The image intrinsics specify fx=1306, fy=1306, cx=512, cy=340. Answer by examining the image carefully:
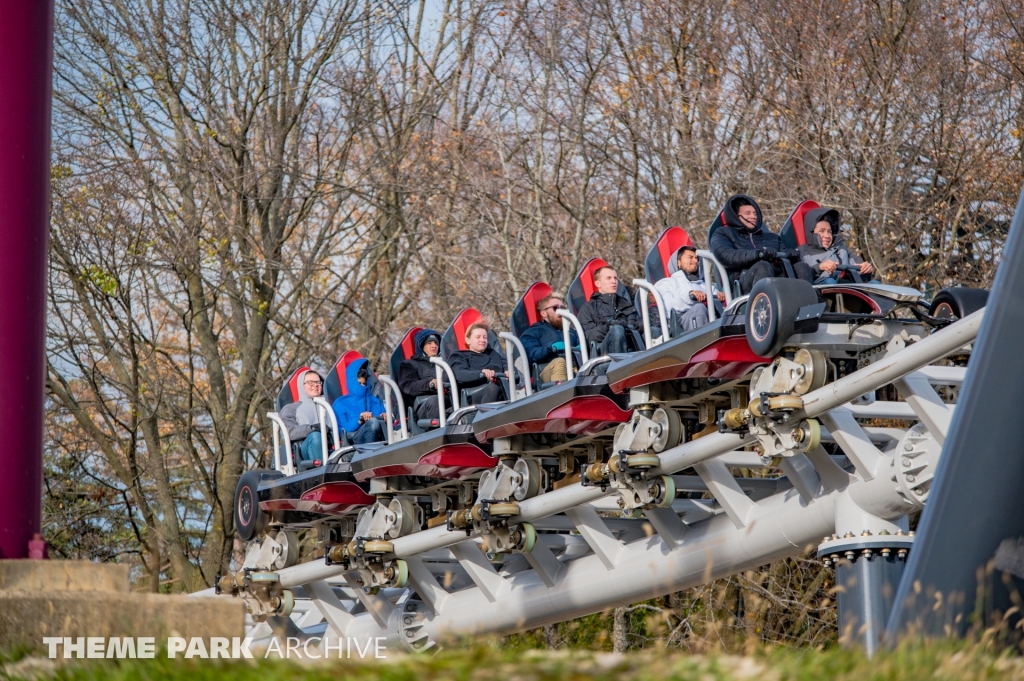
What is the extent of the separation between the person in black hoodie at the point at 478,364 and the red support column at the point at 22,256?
5.58 meters

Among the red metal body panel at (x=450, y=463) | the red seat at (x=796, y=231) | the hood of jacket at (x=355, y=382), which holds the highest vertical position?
the red seat at (x=796, y=231)

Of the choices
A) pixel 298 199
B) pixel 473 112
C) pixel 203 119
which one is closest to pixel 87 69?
pixel 203 119

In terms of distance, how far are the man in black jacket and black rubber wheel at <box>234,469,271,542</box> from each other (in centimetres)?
479

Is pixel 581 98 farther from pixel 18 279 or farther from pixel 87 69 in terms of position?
pixel 18 279

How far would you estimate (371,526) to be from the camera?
478 inches

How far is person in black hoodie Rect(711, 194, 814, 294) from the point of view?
349 inches

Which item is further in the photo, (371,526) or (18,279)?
(371,526)

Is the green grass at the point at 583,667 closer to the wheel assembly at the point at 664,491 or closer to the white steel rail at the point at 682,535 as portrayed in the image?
the white steel rail at the point at 682,535

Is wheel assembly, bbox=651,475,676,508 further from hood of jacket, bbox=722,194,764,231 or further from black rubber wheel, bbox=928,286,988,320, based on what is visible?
black rubber wheel, bbox=928,286,988,320

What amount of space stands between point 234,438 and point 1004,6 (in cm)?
1207

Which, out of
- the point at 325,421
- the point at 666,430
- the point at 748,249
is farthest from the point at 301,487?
the point at 748,249

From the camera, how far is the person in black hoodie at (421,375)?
11383 millimetres

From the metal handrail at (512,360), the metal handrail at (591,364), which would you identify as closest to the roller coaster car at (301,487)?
the metal handrail at (512,360)

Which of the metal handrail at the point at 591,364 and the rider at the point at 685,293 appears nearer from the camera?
the rider at the point at 685,293
